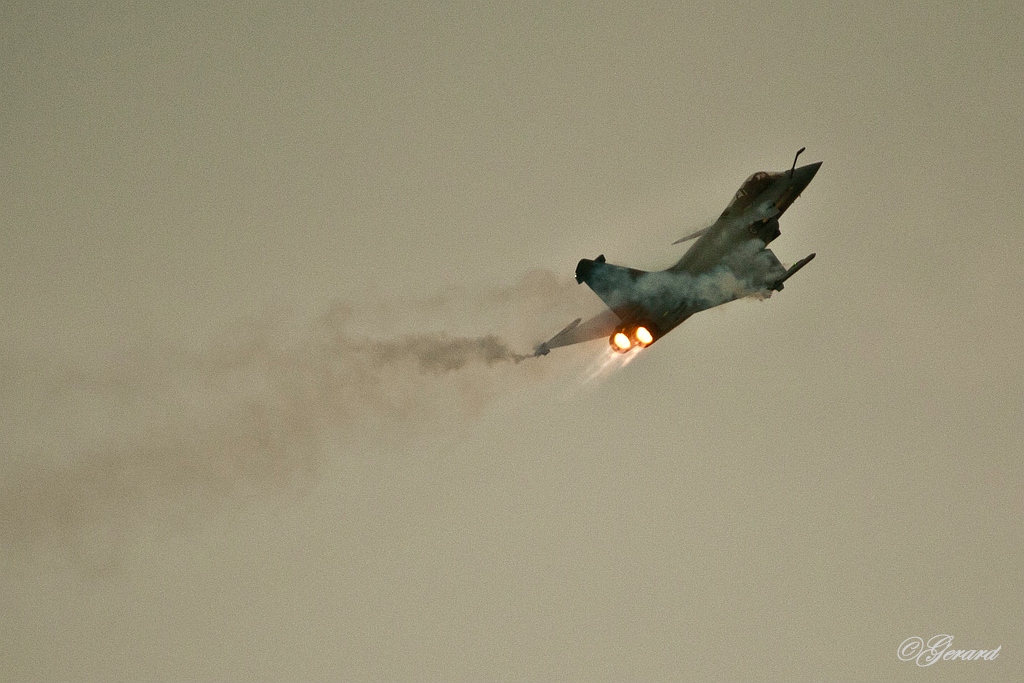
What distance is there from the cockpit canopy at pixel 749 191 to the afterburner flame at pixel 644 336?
494 centimetres

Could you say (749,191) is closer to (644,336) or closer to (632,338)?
(644,336)

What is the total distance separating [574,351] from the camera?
104 ft

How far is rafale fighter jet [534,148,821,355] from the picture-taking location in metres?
27.4

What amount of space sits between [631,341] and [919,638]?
66.1 feet

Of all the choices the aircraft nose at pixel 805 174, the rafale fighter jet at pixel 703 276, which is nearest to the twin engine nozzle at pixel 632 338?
the rafale fighter jet at pixel 703 276

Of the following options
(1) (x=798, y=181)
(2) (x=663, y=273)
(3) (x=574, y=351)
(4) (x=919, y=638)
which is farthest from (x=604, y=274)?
(4) (x=919, y=638)

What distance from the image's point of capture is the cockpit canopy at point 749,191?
29.5m

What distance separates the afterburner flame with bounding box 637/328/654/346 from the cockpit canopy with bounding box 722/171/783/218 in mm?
4938

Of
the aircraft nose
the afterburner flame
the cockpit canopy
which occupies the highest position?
the cockpit canopy

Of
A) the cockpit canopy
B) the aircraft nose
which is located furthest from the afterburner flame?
the aircraft nose

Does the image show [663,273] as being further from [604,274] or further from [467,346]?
[467,346]

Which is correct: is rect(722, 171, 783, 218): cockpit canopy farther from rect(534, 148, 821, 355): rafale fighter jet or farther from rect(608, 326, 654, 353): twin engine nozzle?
rect(608, 326, 654, 353): twin engine nozzle

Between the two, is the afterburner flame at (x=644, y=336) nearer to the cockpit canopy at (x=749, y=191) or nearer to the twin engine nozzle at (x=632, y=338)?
the twin engine nozzle at (x=632, y=338)

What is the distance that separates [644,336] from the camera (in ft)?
90.2
